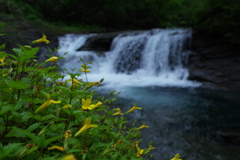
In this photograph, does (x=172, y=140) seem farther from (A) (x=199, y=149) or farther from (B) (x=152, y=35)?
(B) (x=152, y=35)

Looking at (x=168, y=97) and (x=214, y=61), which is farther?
(x=214, y=61)

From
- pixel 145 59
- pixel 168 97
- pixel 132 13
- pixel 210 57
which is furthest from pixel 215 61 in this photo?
pixel 132 13

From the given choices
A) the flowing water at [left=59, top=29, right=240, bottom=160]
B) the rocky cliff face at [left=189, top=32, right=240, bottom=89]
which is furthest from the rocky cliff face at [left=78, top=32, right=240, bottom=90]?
the flowing water at [left=59, top=29, right=240, bottom=160]

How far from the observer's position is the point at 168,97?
20.5 ft

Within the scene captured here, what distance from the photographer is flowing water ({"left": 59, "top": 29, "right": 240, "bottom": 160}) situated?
3.54 m

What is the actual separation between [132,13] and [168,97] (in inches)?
632

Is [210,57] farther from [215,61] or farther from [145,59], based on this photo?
[145,59]

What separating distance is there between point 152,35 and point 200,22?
8.50 ft

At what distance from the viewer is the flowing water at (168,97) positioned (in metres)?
3.54

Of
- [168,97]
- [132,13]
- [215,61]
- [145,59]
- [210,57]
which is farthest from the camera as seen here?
[132,13]

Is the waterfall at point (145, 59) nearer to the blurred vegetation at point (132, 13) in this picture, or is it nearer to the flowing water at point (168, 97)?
the flowing water at point (168, 97)

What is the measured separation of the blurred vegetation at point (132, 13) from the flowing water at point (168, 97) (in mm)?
1496

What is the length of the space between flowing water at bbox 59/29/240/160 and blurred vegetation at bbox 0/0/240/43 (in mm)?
1496

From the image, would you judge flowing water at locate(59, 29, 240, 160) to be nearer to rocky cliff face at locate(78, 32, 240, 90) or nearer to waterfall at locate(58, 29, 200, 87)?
waterfall at locate(58, 29, 200, 87)
